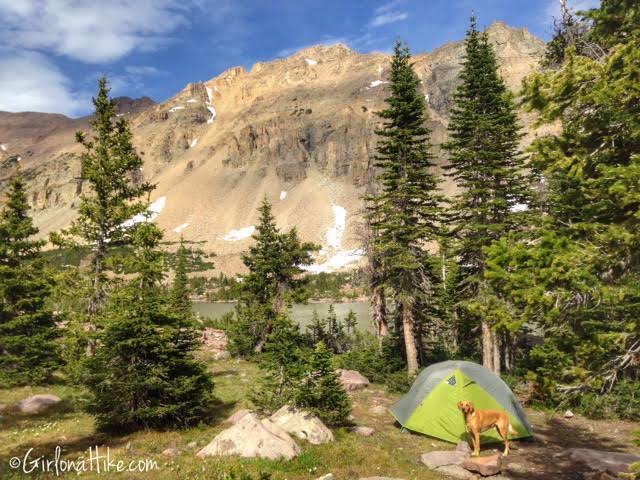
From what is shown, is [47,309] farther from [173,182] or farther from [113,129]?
[173,182]

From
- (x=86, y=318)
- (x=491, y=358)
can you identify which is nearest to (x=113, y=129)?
(x=86, y=318)

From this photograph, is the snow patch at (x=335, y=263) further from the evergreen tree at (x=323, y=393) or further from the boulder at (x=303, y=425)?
the boulder at (x=303, y=425)

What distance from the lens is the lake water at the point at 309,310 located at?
53344 mm

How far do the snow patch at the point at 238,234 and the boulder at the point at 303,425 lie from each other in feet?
408

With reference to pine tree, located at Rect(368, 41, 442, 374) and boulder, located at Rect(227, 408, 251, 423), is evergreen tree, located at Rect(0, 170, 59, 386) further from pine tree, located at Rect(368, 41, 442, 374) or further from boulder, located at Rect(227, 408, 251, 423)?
pine tree, located at Rect(368, 41, 442, 374)

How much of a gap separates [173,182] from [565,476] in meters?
168

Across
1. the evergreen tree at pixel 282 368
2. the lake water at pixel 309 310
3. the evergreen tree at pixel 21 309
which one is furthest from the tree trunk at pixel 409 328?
the lake water at pixel 309 310

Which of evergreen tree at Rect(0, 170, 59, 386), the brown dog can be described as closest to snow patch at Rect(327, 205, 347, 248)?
evergreen tree at Rect(0, 170, 59, 386)

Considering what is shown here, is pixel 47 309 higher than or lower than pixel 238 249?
lower

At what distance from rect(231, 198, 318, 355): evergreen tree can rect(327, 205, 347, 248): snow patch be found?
311 feet

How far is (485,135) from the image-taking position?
20.1 metres

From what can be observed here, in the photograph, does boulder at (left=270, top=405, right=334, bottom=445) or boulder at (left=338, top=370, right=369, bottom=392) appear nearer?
boulder at (left=270, top=405, right=334, bottom=445)

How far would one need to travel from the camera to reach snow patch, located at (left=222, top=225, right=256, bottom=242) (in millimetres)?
135250

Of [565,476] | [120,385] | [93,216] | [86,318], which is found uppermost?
[93,216]
